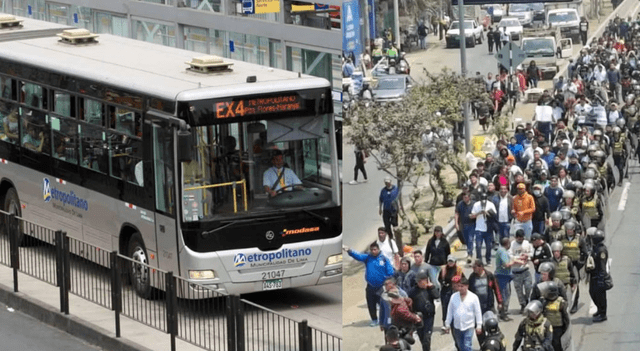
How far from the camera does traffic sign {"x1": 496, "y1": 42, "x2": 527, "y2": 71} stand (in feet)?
14.7

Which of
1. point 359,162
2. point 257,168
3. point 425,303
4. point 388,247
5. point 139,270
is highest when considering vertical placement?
point 359,162

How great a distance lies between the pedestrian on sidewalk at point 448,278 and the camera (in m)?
4.75

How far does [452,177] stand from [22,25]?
1687 cm

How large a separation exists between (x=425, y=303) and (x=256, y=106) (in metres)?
9.29

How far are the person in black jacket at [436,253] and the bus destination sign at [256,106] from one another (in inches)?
362

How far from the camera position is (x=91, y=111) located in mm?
15812

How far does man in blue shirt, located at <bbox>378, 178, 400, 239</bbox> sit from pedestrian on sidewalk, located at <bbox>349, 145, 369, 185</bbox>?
118 millimetres

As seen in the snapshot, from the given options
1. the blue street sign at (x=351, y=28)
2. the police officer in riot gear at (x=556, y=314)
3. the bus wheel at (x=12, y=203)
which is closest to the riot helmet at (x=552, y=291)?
the police officer in riot gear at (x=556, y=314)

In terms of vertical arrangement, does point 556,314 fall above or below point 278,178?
above

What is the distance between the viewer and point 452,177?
4.75 meters

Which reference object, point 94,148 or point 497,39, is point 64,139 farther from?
point 497,39

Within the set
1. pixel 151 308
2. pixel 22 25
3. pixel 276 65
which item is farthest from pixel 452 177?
pixel 276 65

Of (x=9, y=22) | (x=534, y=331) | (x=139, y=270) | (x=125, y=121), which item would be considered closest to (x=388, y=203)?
(x=534, y=331)

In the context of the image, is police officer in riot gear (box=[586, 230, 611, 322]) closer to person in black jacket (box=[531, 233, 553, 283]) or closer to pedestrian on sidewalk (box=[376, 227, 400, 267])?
person in black jacket (box=[531, 233, 553, 283])
